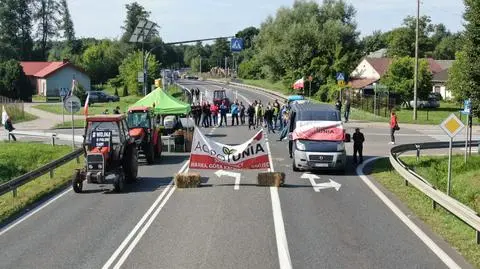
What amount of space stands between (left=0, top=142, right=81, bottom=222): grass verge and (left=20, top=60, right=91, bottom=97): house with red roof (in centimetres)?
5532

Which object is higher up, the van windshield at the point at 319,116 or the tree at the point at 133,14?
the tree at the point at 133,14

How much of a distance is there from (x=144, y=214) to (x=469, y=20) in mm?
21078

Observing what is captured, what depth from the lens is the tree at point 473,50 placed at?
2933 cm

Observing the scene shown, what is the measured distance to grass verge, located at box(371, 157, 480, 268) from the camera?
11.7m

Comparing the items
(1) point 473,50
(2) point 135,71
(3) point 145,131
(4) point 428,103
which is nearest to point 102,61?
(2) point 135,71

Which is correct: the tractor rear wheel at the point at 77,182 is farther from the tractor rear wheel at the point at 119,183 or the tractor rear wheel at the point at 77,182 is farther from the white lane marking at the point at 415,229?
the white lane marking at the point at 415,229

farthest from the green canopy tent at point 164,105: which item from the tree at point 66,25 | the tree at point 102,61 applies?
the tree at point 66,25

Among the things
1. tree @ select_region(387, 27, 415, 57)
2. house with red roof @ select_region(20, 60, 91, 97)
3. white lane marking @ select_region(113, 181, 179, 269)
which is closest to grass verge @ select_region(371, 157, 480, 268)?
white lane marking @ select_region(113, 181, 179, 269)

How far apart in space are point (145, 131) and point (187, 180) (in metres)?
6.04

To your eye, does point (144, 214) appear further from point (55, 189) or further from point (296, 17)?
point (296, 17)

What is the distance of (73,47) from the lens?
12094cm

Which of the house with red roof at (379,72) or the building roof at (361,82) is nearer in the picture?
the building roof at (361,82)

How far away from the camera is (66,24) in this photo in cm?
12412

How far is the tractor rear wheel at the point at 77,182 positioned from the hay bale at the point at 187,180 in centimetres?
273
